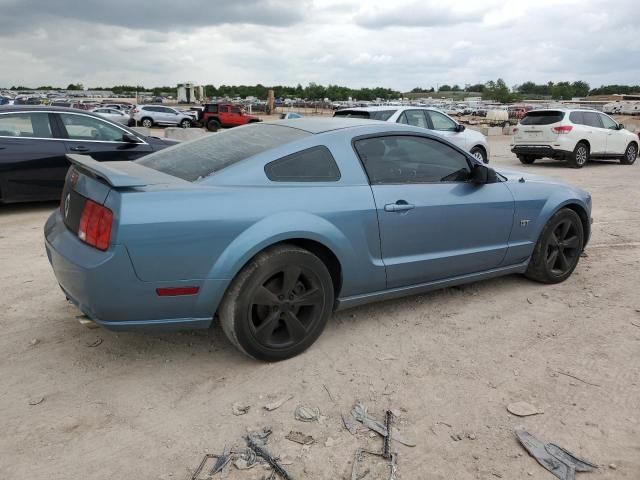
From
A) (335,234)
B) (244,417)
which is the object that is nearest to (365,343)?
(335,234)

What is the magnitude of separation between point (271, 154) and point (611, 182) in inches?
428

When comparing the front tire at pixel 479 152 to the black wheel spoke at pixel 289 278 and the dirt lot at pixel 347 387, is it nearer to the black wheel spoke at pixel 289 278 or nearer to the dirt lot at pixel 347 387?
the dirt lot at pixel 347 387

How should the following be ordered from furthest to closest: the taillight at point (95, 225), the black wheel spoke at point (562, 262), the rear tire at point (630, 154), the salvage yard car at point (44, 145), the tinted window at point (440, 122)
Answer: the rear tire at point (630, 154) < the tinted window at point (440, 122) < the salvage yard car at point (44, 145) < the black wheel spoke at point (562, 262) < the taillight at point (95, 225)

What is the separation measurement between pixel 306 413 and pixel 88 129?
21.1ft

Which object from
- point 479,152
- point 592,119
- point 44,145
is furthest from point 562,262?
point 592,119

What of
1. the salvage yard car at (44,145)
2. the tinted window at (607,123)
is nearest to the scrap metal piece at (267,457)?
the salvage yard car at (44,145)

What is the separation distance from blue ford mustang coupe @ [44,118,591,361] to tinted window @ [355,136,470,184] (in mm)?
10

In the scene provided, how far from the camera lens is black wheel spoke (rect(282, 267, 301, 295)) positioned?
10.8ft

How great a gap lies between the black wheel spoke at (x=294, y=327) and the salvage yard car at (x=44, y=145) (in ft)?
16.2

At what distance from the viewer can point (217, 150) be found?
12.3 ft

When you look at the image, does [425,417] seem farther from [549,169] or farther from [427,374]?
[549,169]

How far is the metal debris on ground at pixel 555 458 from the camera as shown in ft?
8.32

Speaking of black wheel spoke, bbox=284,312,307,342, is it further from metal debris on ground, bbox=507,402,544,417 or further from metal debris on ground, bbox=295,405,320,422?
metal debris on ground, bbox=507,402,544,417

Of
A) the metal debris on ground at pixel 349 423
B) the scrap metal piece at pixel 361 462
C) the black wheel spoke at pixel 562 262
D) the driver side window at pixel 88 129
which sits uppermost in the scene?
the driver side window at pixel 88 129
